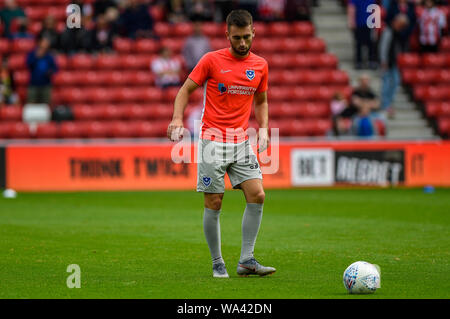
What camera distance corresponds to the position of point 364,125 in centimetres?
2023

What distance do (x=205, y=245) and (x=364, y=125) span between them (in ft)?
34.9

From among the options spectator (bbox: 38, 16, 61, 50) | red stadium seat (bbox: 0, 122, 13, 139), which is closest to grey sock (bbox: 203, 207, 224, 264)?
red stadium seat (bbox: 0, 122, 13, 139)

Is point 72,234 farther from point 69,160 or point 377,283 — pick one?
point 69,160

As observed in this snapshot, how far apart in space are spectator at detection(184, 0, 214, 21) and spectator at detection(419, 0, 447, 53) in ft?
19.0

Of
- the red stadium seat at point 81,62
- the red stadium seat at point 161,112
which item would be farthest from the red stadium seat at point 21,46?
the red stadium seat at point 161,112

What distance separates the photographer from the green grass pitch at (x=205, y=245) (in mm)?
7129

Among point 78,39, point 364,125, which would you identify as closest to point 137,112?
point 78,39

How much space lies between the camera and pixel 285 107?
22.5 metres

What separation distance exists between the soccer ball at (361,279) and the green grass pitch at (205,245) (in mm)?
83

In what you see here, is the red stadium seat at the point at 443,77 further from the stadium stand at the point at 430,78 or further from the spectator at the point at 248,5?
the spectator at the point at 248,5

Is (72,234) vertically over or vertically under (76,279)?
under

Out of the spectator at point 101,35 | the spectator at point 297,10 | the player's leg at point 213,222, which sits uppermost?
the spectator at point 297,10

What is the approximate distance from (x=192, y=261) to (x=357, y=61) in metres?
16.9
